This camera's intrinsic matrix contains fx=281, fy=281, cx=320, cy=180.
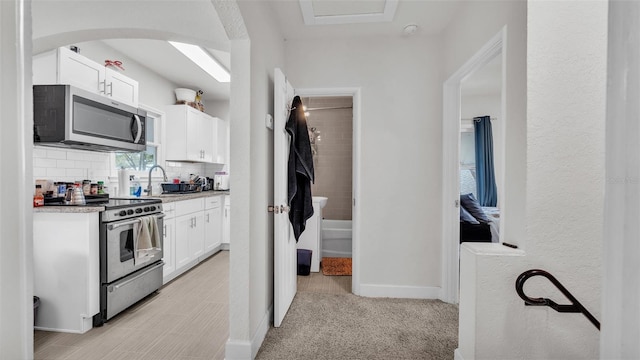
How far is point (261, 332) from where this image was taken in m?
1.93

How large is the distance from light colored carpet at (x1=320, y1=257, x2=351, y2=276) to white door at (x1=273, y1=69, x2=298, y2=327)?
109 centimetres

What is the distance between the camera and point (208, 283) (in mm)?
3021

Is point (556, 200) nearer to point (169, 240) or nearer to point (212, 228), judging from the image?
point (169, 240)

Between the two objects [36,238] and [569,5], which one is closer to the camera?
[569,5]

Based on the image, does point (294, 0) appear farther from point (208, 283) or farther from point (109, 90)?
point (208, 283)

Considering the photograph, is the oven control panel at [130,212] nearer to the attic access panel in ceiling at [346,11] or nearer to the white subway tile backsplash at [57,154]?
the white subway tile backsplash at [57,154]

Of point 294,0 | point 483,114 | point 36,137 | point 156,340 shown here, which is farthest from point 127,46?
point 483,114

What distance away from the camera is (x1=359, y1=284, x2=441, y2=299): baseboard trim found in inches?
104

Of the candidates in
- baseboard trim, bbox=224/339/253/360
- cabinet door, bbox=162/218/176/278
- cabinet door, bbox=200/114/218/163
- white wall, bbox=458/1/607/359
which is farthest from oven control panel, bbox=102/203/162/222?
white wall, bbox=458/1/607/359

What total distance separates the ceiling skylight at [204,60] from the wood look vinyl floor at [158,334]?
2.50 meters

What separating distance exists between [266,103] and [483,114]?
164 inches

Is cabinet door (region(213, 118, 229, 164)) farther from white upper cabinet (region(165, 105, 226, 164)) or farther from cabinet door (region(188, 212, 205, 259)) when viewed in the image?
cabinet door (region(188, 212, 205, 259))

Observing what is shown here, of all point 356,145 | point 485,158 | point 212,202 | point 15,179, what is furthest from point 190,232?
point 485,158

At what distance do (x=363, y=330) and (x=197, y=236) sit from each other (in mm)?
2377
